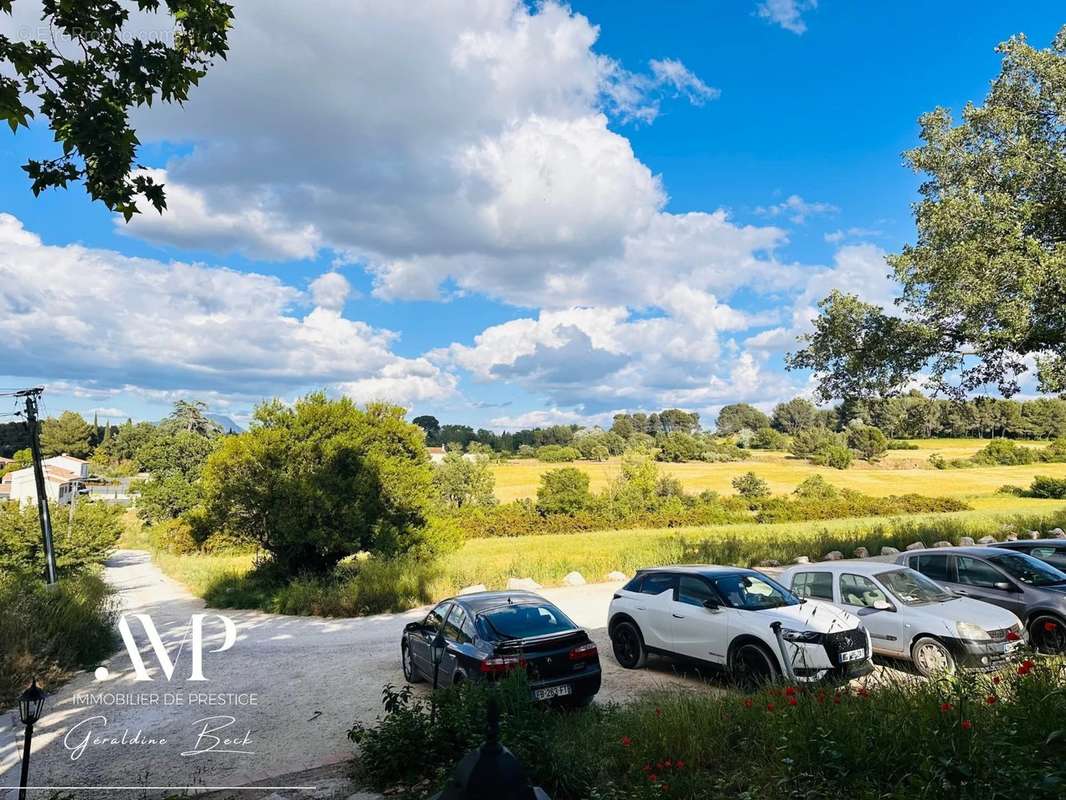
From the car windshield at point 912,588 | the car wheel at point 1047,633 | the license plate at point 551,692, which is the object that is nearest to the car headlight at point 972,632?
the car windshield at point 912,588

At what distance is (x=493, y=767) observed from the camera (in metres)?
1.78

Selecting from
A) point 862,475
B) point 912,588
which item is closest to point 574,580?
point 912,588

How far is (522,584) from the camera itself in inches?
755

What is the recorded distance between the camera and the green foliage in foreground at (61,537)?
23.9 meters

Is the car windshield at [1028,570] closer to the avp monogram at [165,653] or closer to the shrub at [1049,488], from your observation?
the avp monogram at [165,653]

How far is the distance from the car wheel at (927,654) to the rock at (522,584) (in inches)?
456

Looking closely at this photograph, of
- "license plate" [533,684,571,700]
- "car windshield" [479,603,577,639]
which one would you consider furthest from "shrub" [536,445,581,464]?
"license plate" [533,684,571,700]

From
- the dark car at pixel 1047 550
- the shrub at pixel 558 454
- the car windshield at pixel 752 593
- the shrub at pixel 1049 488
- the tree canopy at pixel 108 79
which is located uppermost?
the tree canopy at pixel 108 79

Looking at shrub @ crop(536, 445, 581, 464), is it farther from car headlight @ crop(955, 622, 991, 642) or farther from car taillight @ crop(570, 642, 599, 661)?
car taillight @ crop(570, 642, 599, 661)

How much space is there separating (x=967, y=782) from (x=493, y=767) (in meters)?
3.60

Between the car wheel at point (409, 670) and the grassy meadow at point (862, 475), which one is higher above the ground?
the car wheel at point (409, 670)

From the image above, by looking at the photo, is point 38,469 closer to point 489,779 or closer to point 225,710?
point 225,710

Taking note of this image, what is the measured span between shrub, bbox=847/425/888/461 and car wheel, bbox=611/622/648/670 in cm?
7061

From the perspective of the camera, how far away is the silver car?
8.34 meters
